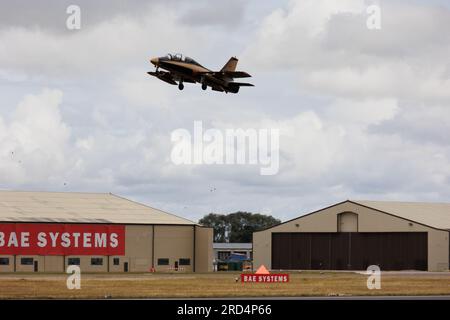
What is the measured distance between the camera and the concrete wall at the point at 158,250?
106 metres

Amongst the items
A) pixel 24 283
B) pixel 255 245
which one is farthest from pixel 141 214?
pixel 24 283

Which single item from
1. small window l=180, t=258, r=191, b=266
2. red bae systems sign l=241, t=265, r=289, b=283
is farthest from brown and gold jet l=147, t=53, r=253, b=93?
small window l=180, t=258, r=191, b=266

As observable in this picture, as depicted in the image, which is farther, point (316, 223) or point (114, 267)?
point (316, 223)

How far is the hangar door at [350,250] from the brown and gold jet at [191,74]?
5318 cm

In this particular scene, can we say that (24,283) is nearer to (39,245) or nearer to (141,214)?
(39,245)

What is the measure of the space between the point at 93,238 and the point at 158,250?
7872mm

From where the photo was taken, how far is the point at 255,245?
124 m

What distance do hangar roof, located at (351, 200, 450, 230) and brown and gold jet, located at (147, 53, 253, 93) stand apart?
54609 mm

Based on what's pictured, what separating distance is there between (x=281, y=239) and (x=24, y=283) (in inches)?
2461

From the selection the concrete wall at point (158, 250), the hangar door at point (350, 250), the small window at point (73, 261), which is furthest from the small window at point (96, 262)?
the hangar door at point (350, 250)

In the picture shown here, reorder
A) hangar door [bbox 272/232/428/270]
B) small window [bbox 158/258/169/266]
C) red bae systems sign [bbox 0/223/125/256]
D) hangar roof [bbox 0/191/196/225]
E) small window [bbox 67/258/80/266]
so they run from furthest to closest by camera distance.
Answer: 1. hangar door [bbox 272/232/428/270]
2. small window [bbox 158/258/169/266]
3. hangar roof [bbox 0/191/196/225]
4. small window [bbox 67/258/80/266]
5. red bae systems sign [bbox 0/223/125/256]

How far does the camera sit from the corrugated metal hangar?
360 ft

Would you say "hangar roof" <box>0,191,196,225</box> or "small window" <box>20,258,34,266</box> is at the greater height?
"hangar roof" <box>0,191,196,225</box>

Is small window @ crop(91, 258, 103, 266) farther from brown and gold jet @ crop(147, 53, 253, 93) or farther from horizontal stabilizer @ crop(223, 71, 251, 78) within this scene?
horizontal stabilizer @ crop(223, 71, 251, 78)
